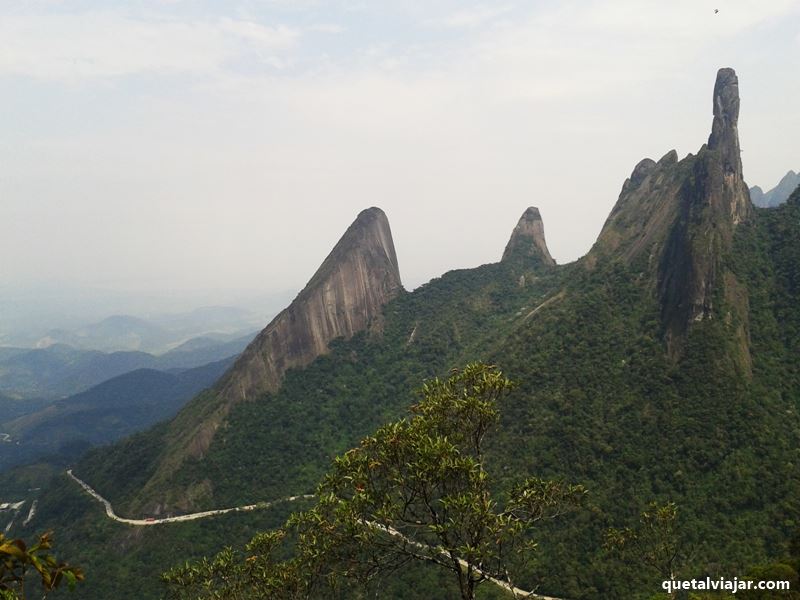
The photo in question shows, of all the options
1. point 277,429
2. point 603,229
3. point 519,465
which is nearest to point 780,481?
point 519,465

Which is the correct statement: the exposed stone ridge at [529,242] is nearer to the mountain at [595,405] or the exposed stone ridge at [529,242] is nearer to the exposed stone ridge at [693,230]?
the mountain at [595,405]

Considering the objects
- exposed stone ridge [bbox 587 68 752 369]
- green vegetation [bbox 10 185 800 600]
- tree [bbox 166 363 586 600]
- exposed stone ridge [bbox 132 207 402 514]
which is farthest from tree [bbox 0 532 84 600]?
exposed stone ridge [bbox 132 207 402 514]

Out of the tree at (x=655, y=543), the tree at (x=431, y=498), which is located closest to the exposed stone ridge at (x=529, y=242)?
the tree at (x=655, y=543)

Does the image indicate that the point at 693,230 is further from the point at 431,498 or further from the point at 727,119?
the point at 431,498

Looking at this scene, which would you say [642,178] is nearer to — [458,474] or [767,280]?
[767,280]

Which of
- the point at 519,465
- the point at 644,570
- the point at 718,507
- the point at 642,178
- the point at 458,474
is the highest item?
the point at 642,178

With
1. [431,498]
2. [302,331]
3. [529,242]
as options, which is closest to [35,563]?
[431,498]
